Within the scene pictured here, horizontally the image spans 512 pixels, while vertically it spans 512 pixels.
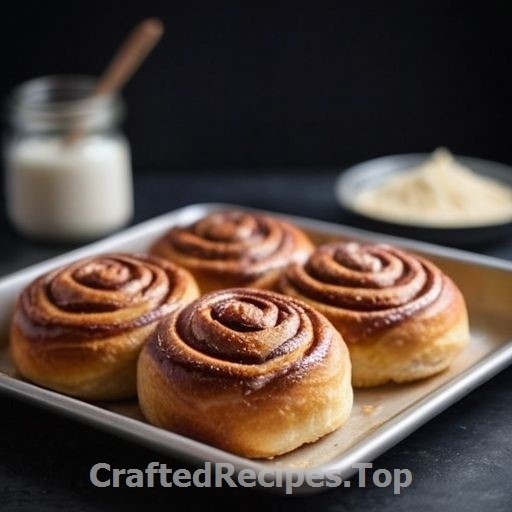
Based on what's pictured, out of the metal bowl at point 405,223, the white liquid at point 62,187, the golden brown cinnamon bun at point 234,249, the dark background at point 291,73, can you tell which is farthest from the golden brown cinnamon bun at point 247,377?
the dark background at point 291,73

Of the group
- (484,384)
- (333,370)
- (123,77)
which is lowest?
(484,384)

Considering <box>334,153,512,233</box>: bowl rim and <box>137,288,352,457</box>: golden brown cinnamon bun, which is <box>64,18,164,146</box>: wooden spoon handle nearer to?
<box>334,153,512,233</box>: bowl rim

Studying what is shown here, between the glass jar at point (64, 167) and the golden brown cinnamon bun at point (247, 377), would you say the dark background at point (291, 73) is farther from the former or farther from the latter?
the golden brown cinnamon bun at point (247, 377)

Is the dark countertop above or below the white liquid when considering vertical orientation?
below

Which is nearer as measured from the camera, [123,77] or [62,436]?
[62,436]

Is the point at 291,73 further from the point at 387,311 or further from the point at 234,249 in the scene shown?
the point at 387,311

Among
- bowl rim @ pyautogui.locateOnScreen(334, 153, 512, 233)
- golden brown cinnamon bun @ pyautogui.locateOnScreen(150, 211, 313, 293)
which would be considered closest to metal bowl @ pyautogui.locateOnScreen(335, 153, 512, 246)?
bowl rim @ pyautogui.locateOnScreen(334, 153, 512, 233)

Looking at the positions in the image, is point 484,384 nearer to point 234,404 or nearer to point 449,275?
point 449,275

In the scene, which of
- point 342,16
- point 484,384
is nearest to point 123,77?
point 342,16
